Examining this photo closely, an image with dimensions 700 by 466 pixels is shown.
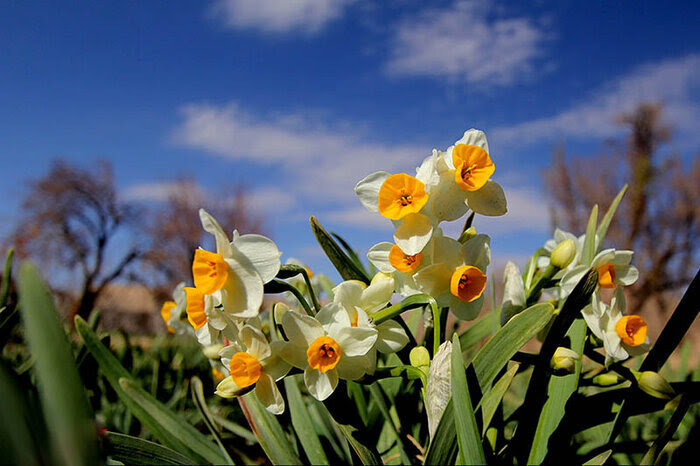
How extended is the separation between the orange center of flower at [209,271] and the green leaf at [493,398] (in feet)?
1.22

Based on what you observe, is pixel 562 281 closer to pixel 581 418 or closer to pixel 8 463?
pixel 581 418

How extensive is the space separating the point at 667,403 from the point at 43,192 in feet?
64.1

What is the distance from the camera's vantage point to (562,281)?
0.72 metres

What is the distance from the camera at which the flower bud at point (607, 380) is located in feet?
2.30

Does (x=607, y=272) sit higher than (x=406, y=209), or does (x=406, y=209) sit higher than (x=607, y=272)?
(x=406, y=209)

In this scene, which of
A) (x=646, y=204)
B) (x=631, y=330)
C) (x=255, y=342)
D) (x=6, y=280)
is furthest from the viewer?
(x=646, y=204)

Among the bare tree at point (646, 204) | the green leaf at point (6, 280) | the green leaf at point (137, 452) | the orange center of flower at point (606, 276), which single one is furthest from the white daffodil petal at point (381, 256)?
the bare tree at point (646, 204)

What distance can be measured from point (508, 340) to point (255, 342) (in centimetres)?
33

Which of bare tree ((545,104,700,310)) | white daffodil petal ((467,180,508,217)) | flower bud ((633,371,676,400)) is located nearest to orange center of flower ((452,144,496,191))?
white daffodil petal ((467,180,508,217))

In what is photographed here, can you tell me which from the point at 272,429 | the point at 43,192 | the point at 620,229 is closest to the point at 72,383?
the point at 272,429

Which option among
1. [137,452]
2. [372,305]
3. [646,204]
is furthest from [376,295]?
[646,204]

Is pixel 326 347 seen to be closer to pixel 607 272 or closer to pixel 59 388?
pixel 59 388

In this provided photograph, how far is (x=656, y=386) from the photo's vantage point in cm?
61

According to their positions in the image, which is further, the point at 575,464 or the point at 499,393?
the point at 575,464
